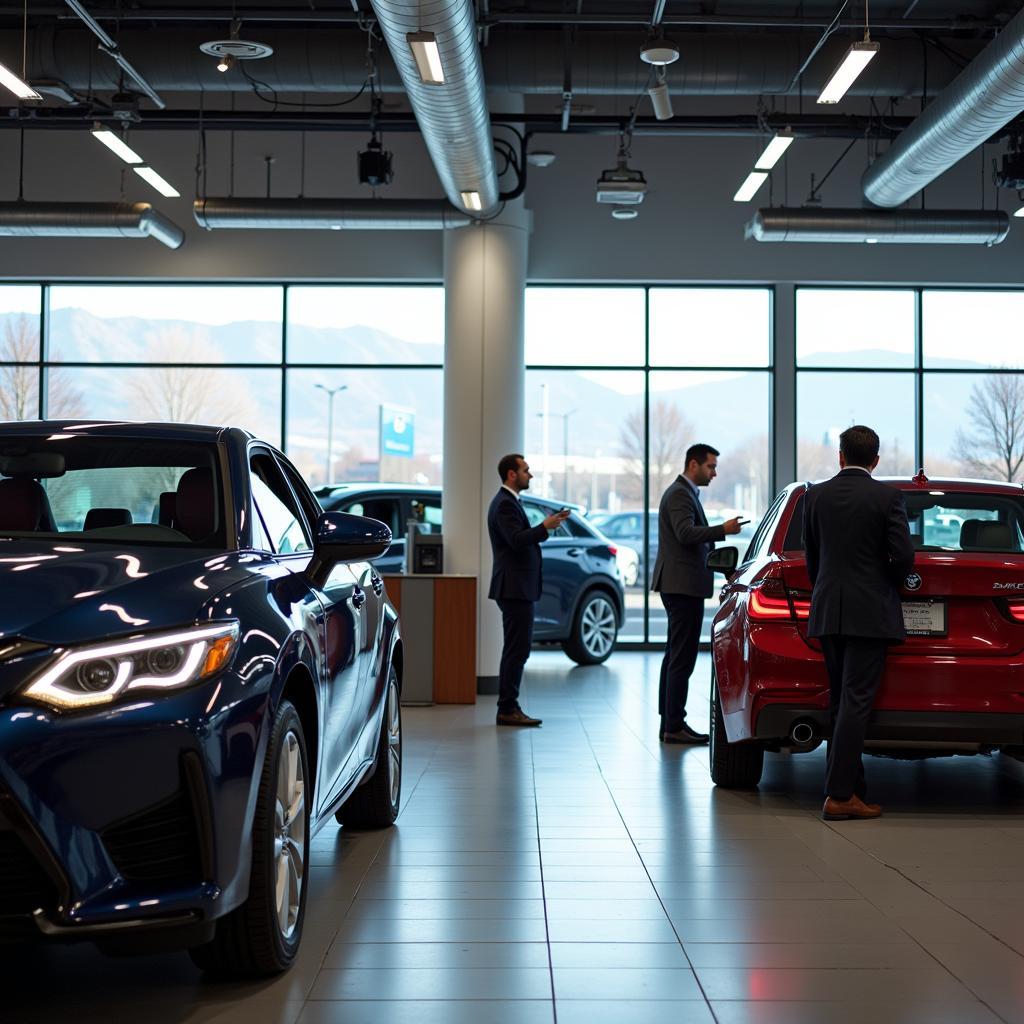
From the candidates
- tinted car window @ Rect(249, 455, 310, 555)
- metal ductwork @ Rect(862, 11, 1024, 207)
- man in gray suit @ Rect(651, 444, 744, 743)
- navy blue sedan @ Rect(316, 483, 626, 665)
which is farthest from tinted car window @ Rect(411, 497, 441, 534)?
tinted car window @ Rect(249, 455, 310, 555)

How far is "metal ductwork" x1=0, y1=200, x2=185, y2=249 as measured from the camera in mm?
13188

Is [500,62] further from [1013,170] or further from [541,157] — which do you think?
[1013,170]

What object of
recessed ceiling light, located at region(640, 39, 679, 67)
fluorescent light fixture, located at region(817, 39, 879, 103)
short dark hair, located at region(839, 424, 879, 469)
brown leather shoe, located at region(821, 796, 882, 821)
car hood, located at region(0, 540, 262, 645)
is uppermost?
recessed ceiling light, located at region(640, 39, 679, 67)

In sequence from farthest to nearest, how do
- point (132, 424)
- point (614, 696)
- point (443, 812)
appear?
point (614, 696) → point (443, 812) → point (132, 424)

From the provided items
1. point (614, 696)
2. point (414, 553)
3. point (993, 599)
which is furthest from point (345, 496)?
point (993, 599)

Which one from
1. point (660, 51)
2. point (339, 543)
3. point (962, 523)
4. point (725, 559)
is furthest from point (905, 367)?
point (339, 543)

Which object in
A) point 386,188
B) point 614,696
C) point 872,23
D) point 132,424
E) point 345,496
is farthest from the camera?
point 386,188

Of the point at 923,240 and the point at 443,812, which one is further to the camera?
the point at 923,240

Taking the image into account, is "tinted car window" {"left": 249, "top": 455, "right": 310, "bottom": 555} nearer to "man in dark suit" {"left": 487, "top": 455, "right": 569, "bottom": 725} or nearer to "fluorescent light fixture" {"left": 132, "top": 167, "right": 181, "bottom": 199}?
"man in dark suit" {"left": 487, "top": 455, "right": 569, "bottom": 725}

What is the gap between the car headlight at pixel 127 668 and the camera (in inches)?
115

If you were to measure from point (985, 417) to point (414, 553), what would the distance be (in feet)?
26.0

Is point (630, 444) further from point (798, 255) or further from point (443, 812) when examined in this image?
point (443, 812)

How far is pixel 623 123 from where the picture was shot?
40.7 feet

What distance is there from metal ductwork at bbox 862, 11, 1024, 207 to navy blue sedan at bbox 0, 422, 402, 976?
6.79 m
